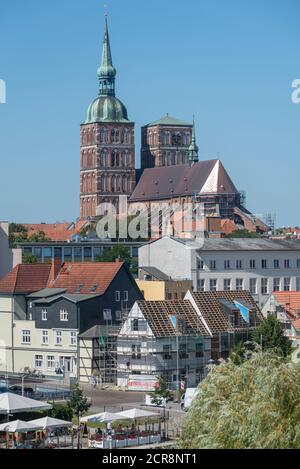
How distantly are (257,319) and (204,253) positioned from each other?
1187 cm

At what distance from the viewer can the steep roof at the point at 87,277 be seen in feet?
205

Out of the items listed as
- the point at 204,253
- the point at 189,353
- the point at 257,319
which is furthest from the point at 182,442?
the point at 204,253

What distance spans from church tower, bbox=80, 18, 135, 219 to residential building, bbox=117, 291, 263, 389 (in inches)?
4620

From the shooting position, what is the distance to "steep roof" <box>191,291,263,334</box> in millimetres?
60312

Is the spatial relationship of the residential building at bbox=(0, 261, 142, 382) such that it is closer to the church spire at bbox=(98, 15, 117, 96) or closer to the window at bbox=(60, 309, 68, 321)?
the window at bbox=(60, 309, 68, 321)

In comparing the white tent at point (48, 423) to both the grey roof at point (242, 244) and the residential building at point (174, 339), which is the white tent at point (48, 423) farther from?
the grey roof at point (242, 244)

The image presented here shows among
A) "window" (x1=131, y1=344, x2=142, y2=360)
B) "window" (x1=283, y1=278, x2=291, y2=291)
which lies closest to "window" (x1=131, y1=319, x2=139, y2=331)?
"window" (x1=131, y1=344, x2=142, y2=360)

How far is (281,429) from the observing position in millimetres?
32531

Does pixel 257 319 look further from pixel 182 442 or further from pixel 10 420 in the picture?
pixel 182 442

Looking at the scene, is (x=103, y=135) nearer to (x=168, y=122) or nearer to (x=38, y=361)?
(x=168, y=122)

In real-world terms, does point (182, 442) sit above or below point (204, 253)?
below

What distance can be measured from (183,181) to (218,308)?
109150 millimetres
